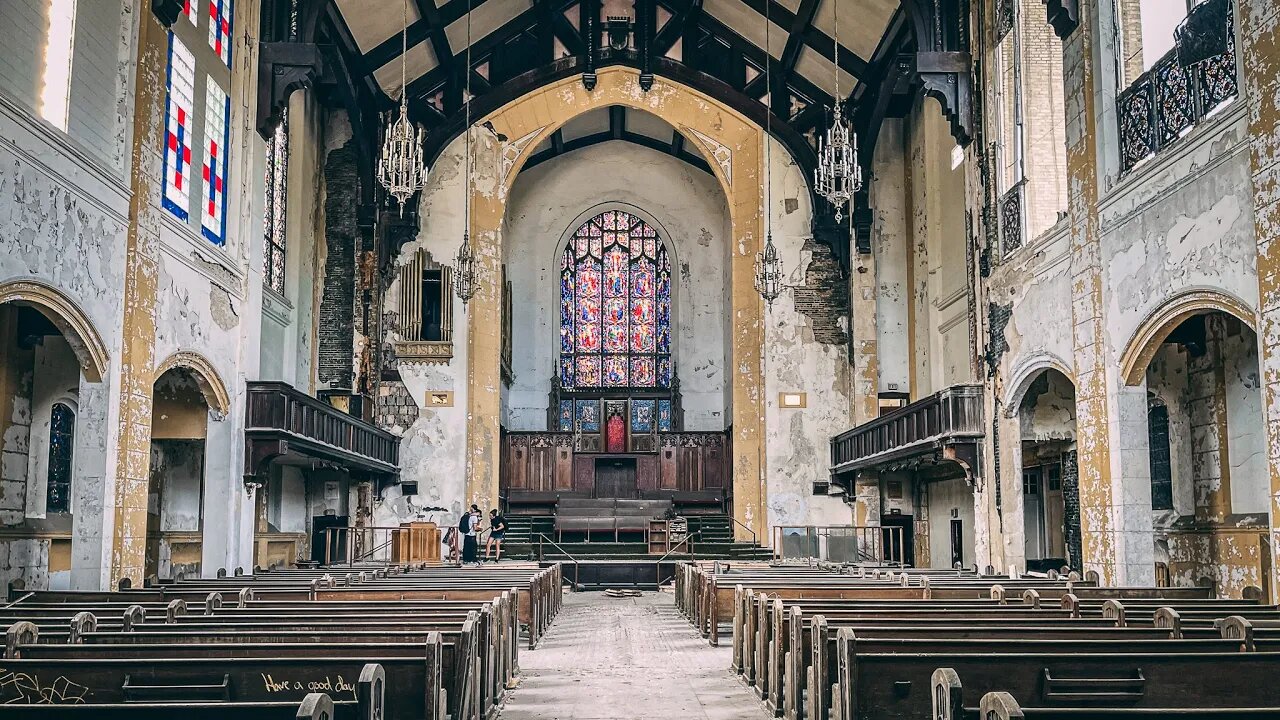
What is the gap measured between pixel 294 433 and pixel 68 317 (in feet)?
18.0

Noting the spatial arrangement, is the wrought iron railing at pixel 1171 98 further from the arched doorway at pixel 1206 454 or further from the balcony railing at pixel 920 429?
the balcony railing at pixel 920 429

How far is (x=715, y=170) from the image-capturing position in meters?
27.0

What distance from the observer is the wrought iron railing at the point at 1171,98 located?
11234 millimetres

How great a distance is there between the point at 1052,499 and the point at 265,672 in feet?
53.5

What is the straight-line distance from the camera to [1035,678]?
17.2ft

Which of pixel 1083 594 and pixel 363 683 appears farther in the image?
pixel 1083 594

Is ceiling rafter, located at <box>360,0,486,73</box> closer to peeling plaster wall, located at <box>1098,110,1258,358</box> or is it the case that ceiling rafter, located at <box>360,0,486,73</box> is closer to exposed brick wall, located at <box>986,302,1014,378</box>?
exposed brick wall, located at <box>986,302,1014,378</box>

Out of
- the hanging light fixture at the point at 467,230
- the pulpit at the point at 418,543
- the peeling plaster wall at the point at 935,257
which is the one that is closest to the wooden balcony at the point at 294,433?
the pulpit at the point at 418,543

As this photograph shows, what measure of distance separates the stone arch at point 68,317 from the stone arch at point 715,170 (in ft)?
42.3

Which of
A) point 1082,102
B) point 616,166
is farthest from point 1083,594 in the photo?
point 616,166

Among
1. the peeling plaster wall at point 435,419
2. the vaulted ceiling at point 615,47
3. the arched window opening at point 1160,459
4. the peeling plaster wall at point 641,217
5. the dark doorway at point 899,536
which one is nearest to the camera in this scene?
the arched window opening at point 1160,459

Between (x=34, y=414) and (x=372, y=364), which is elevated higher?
(x=372, y=364)

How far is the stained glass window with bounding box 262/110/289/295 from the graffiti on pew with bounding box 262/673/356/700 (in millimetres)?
16904

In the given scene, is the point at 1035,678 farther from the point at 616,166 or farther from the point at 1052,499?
the point at 616,166
